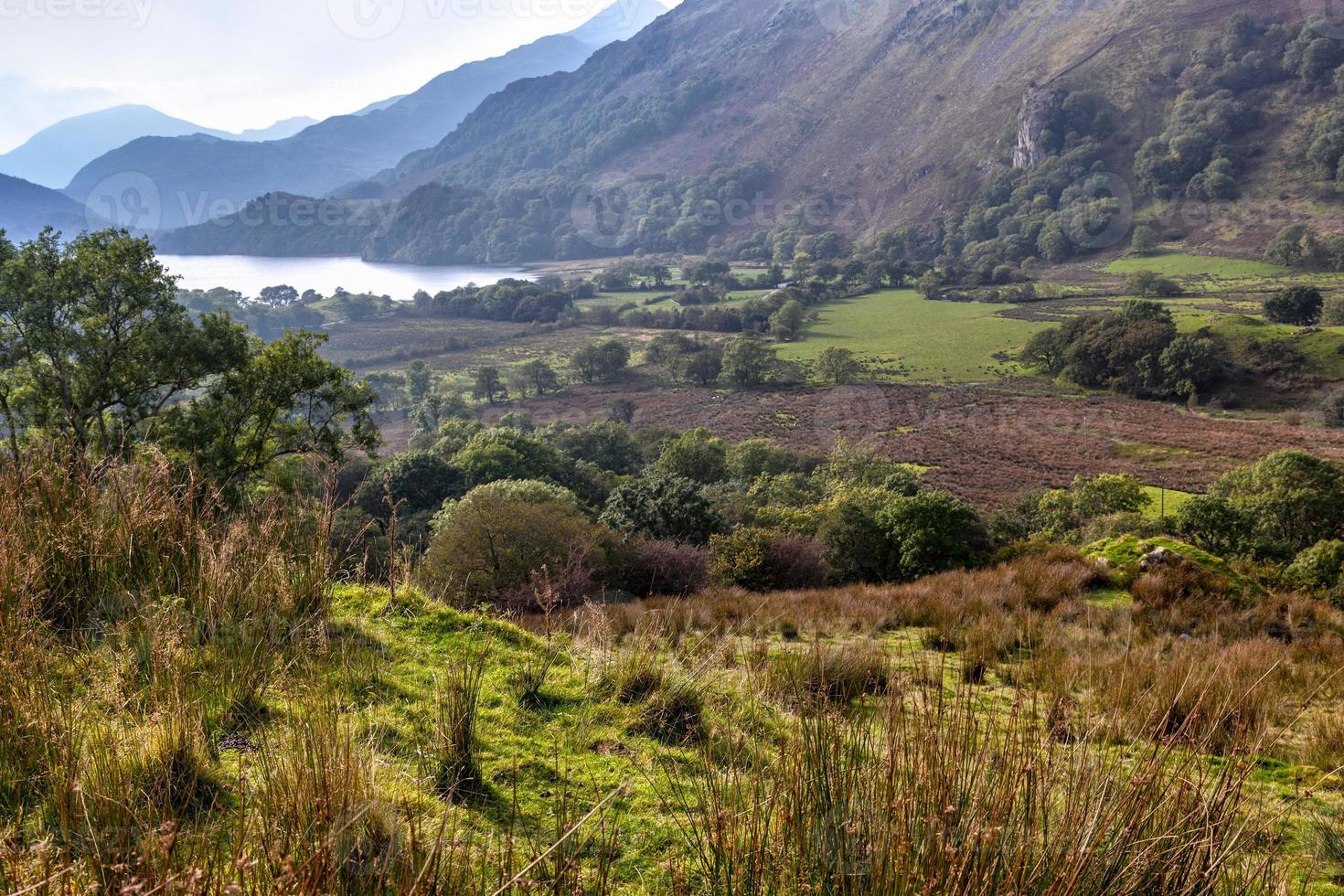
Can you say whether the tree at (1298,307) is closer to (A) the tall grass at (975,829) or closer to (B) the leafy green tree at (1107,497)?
(B) the leafy green tree at (1107,497)

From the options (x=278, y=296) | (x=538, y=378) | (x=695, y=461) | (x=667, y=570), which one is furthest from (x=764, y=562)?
(x=278, y=296)

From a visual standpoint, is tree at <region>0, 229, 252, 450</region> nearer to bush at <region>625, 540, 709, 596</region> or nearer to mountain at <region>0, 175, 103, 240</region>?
bush at <region>625, 540, 709, 596</region>

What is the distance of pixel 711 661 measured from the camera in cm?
421

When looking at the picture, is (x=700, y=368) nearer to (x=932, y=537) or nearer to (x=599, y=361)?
(x=599, y=361)

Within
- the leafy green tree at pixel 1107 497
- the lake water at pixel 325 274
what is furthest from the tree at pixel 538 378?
the lake water at pixel 325 274

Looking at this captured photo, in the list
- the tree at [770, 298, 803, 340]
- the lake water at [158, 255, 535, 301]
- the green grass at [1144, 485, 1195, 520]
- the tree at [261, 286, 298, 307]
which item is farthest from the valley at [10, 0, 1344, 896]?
the lake water at [158, 255, 535, 301]

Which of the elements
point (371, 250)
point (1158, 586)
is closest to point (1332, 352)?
point (1158, 586)

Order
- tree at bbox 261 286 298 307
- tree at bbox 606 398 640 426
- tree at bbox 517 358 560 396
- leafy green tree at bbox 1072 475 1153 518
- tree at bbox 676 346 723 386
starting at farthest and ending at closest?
tree at bbox 261 286 298 307
tree at bbox 676 346 723 386
tree at bbox 517 358 560 396
tree at bbox 606 398 640 426
leafy green tree at bbox 1072 475 1153 518

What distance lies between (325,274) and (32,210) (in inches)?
1982

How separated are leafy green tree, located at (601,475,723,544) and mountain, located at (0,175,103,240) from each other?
5603 inches

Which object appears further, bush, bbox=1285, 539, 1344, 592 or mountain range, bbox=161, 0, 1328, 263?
mountain range, bbox=161, 0, 1328, 263

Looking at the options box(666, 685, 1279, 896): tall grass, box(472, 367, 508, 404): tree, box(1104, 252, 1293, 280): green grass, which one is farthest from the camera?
box(1104, 252, 1293, 280): green grass

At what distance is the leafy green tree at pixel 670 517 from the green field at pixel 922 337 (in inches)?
2003

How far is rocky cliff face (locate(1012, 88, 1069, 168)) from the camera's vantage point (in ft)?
430
